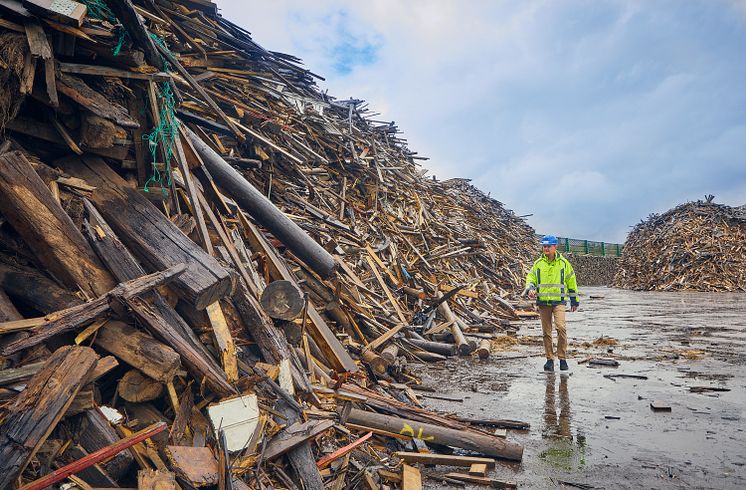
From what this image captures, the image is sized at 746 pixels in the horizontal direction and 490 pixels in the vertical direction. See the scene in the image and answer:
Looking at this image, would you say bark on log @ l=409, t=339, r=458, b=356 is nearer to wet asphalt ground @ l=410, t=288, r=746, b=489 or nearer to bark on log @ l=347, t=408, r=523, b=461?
wet asphalt ground @ l=410, t=288, r=746, b=489

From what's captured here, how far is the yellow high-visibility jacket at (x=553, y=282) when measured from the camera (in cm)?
734

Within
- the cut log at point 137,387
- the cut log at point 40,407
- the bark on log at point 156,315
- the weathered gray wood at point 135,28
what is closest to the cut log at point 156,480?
the cut log at point 40,407

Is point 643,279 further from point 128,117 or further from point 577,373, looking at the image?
point 128,117

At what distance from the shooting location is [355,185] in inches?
497

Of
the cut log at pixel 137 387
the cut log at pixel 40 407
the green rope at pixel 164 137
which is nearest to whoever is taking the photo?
the cut log at pixel 40 407

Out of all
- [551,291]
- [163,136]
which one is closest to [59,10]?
[163,136]

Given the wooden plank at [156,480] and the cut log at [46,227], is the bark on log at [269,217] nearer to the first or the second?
the cut log at [46,227]

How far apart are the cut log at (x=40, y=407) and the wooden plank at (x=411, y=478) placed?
86.2 inches

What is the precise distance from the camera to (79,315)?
109 inches

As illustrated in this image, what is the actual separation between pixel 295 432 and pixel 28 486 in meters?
1.50

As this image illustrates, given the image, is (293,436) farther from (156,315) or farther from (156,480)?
(156,315)

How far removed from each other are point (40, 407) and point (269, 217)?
4127 millimetres

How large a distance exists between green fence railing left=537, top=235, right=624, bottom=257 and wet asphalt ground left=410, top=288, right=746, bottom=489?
25.8 metres

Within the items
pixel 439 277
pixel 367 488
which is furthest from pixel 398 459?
pixel 439 277
